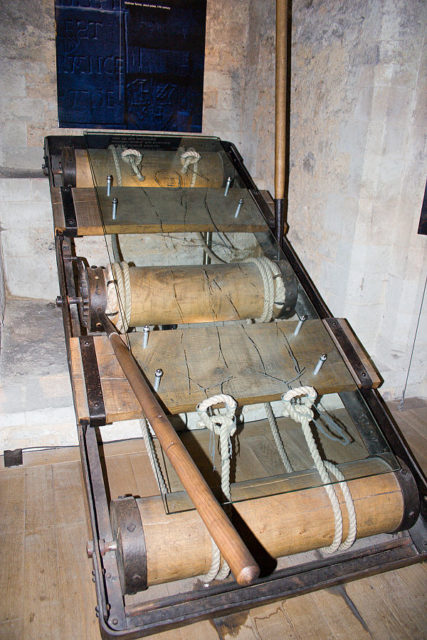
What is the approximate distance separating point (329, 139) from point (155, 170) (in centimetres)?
95

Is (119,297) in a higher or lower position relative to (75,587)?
higher

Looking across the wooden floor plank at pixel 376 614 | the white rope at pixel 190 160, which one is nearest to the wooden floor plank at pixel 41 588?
the wooden floor plank at pixel 376 614

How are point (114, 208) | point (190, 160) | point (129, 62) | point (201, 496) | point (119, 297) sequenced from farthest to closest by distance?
point (129, 62)
point (190, 160)
point (114, 208)
point (119, 297)
point (201, 496)

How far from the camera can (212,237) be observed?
93.4 inches

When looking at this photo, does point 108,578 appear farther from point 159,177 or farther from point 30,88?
point 30,88

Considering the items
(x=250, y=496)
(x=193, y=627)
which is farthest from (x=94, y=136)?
(x=193, y=627)

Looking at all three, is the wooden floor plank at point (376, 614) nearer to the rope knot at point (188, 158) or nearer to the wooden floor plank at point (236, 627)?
the wooden floor plank at point (236, 627)

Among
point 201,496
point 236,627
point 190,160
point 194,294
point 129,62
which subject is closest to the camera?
point 201,496

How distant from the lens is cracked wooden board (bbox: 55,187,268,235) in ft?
6.85

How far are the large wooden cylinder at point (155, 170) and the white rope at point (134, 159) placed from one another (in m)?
0.02

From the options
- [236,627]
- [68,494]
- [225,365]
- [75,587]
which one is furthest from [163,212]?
[236,627]

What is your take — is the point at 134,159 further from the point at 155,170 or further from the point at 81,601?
the point at 81,601

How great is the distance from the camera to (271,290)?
2.03 metres

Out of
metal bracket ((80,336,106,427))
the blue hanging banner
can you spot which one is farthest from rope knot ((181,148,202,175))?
metal bracket ((80,336,106,427))
